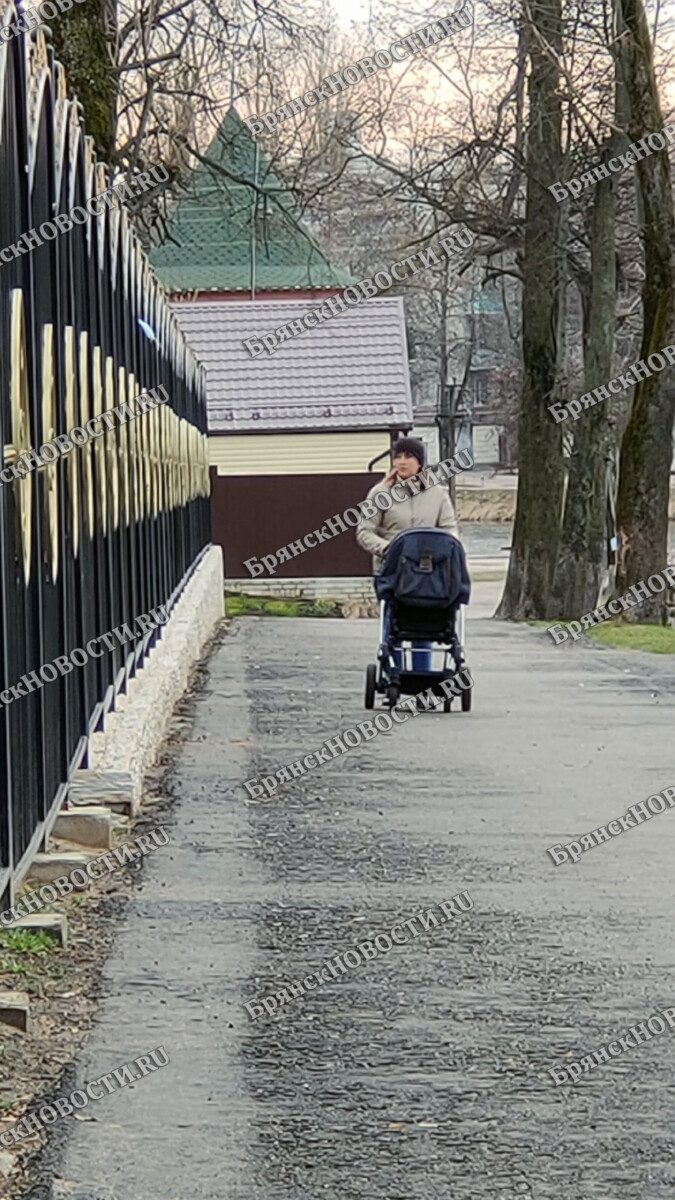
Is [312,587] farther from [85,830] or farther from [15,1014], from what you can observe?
[15,1014]

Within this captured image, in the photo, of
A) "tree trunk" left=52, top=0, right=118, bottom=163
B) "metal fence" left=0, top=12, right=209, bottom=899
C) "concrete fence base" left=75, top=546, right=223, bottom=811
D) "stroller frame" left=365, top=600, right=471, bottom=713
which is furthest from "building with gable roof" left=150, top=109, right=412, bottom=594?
"metal fence" left=0, top=12, right=209, bottom=899

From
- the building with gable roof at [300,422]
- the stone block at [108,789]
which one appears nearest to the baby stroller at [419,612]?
the stone block at [108,789]

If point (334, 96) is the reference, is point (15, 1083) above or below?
below

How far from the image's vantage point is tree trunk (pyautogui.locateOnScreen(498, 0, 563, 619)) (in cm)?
2992

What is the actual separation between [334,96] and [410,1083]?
63.8 feet

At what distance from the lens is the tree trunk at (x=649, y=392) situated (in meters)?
25.4

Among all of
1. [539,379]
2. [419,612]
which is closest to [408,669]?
[419,612]

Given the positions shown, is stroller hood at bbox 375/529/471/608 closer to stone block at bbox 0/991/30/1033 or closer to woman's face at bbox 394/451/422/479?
woman's face at bbox 394/451/422/479

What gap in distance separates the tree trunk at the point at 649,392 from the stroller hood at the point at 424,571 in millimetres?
12282

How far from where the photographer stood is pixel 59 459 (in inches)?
305

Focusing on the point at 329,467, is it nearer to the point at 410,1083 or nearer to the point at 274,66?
the point at 274,66

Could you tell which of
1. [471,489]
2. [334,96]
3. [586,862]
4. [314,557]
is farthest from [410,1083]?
[471,489]

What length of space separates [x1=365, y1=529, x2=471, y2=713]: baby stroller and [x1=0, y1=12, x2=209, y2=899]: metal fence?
178 cm

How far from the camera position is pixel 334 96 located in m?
23.7
